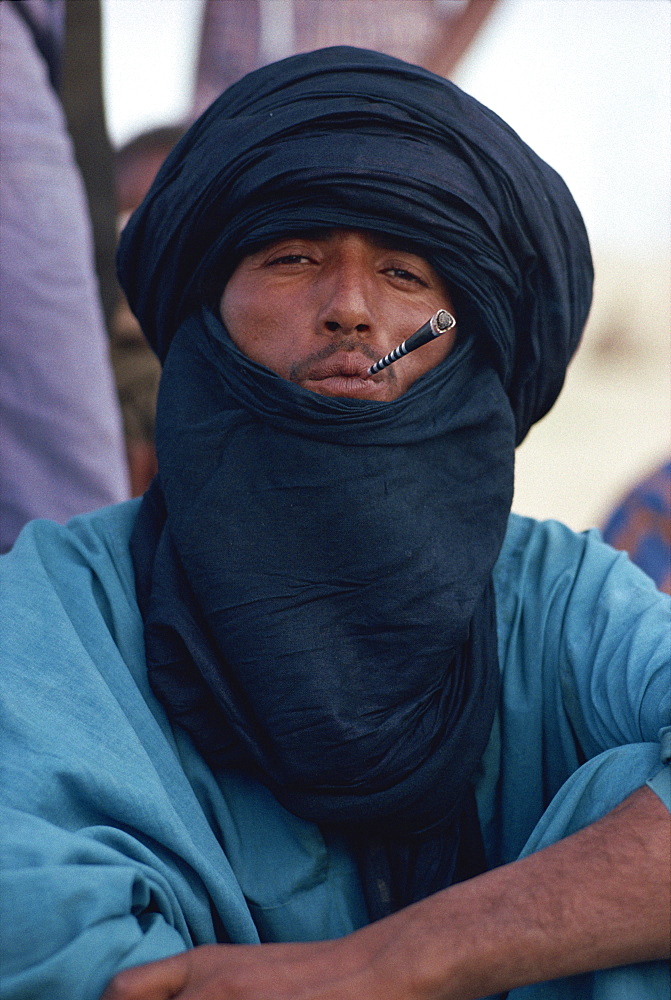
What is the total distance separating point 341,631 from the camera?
178 centimetres

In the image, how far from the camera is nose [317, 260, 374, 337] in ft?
6.26

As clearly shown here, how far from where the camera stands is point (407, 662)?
1.77 meters

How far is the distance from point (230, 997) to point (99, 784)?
35 centimetres

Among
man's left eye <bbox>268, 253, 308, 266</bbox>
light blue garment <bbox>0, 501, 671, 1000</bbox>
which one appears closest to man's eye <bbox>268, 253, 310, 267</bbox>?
man's left eye <bbox>268, 253, 308, 266</bbox>

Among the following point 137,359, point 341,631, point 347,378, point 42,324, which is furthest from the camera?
point 137,359

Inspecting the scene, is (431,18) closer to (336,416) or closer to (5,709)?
(336,416)

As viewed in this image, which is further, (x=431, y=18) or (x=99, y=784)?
(x=431, y=18)

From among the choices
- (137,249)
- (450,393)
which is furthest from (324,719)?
(137,249)

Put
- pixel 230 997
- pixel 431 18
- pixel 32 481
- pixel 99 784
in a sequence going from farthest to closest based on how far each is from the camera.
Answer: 1. pixel 431 18
2. pixel 32 481
3. pixel 99 784
4. pixel 230 997

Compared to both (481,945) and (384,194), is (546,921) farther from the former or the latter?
(384,194)

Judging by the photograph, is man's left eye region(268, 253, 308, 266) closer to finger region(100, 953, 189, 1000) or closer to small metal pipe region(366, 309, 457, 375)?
small metal pipe region(366, 309, 457, 375)

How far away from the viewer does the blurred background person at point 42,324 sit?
100 inches

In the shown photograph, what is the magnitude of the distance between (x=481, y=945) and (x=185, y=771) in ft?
1.98

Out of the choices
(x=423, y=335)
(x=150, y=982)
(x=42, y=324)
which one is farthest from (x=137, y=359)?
(x=150, y=982)
